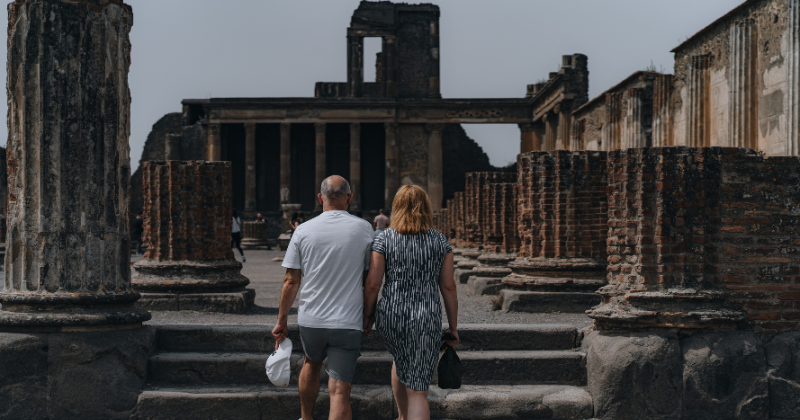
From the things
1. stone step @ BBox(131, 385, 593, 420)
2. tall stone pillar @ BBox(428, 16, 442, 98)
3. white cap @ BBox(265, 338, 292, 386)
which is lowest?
stone step @ BBox(131, 385, 593, 420)

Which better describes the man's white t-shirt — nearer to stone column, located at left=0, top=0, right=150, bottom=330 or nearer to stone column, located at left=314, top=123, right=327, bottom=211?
stone column, located at left=0, top=0, right=150, bottom=330

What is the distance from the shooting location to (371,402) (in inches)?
191

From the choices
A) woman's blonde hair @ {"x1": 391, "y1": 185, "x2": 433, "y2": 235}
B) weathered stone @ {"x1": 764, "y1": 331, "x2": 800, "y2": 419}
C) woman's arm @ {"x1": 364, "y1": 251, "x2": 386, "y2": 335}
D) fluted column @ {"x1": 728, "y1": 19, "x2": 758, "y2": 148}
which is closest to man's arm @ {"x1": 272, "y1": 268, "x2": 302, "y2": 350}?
woman's arm @ {"x1": 364, "y1": 251, "x2": 386, "y2": 335}

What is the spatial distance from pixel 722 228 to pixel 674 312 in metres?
0.67

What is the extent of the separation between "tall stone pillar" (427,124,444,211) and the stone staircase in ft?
105

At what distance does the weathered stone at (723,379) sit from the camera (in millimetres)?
4805

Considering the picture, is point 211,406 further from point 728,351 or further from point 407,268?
point 728,351

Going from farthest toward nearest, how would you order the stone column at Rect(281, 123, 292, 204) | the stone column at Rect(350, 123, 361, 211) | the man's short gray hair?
the stone column at Rect(281, 123, 292, 204) → the stone column at Rect(350, 123, 361, 211) → the man's short gray hair

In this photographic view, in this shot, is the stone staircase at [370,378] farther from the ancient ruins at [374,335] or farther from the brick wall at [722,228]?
the brick wall at [722,228]

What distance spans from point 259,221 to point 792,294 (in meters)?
25.9

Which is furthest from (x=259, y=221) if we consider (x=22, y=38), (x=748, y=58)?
(x=22, y=38)

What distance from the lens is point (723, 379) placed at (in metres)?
4.83

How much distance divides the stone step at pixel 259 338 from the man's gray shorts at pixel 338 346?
1427 mm

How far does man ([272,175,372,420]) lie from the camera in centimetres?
394
